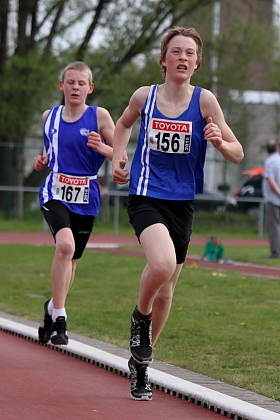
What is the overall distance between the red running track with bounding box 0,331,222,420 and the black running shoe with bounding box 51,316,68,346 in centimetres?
13

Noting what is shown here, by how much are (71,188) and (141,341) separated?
7.07 feet

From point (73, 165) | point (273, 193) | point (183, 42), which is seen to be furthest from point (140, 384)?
Result: point (273, 193)

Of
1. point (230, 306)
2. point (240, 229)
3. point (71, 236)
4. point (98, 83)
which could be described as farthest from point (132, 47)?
point (71, 236)

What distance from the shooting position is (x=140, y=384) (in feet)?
17.0

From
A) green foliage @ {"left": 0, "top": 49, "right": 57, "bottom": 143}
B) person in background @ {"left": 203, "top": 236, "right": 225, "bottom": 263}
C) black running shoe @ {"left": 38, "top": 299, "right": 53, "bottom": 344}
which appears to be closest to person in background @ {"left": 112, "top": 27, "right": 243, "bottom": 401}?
black running shoe @ {"left": 38, "top": 299, "right": 53, "bottom": 344}

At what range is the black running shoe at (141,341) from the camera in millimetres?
5176

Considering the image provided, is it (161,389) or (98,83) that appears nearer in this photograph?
(161,389)

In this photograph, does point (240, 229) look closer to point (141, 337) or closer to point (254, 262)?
point (254, 262)

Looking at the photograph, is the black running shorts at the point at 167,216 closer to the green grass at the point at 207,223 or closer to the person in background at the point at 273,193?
the person in background at the point at 273,193

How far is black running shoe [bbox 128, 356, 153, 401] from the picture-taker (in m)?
5.14

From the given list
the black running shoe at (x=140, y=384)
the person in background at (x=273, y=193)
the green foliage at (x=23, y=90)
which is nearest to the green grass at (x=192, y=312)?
the black running shoe at (x=140, y=384)

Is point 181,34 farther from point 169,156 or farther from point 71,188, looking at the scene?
point 71,188

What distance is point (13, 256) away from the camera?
53.3 ft

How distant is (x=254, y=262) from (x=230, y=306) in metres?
6.17
